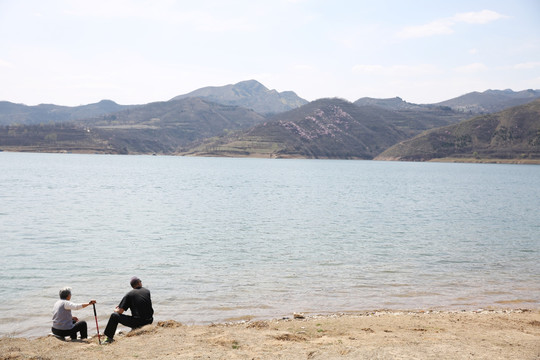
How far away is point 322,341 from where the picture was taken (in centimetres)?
1348

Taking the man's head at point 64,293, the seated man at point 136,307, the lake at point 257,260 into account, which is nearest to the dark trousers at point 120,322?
the seated man at point 136,307

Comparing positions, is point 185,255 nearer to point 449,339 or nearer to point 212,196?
point 449,339

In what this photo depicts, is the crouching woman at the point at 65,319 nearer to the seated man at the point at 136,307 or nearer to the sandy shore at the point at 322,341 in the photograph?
the sandy shore at the point at 322,341

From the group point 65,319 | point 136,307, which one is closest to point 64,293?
point 65,319

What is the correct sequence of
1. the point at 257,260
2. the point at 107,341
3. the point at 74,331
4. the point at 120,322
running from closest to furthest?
the point at 107,341
the point at 74,331
the point at 120,322
the point at 257,260

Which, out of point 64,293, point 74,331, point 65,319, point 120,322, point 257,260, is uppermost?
point 64,293

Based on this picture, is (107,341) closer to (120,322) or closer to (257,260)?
(120,322)

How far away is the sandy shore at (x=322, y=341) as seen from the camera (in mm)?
11992

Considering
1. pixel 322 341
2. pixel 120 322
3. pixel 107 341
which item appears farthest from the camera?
pixel 120 322

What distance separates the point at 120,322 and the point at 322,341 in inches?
270

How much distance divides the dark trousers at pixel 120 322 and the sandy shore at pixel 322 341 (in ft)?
1.21

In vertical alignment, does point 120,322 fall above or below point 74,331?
above

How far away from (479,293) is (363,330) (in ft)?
34.4

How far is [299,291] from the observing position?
21.7m
